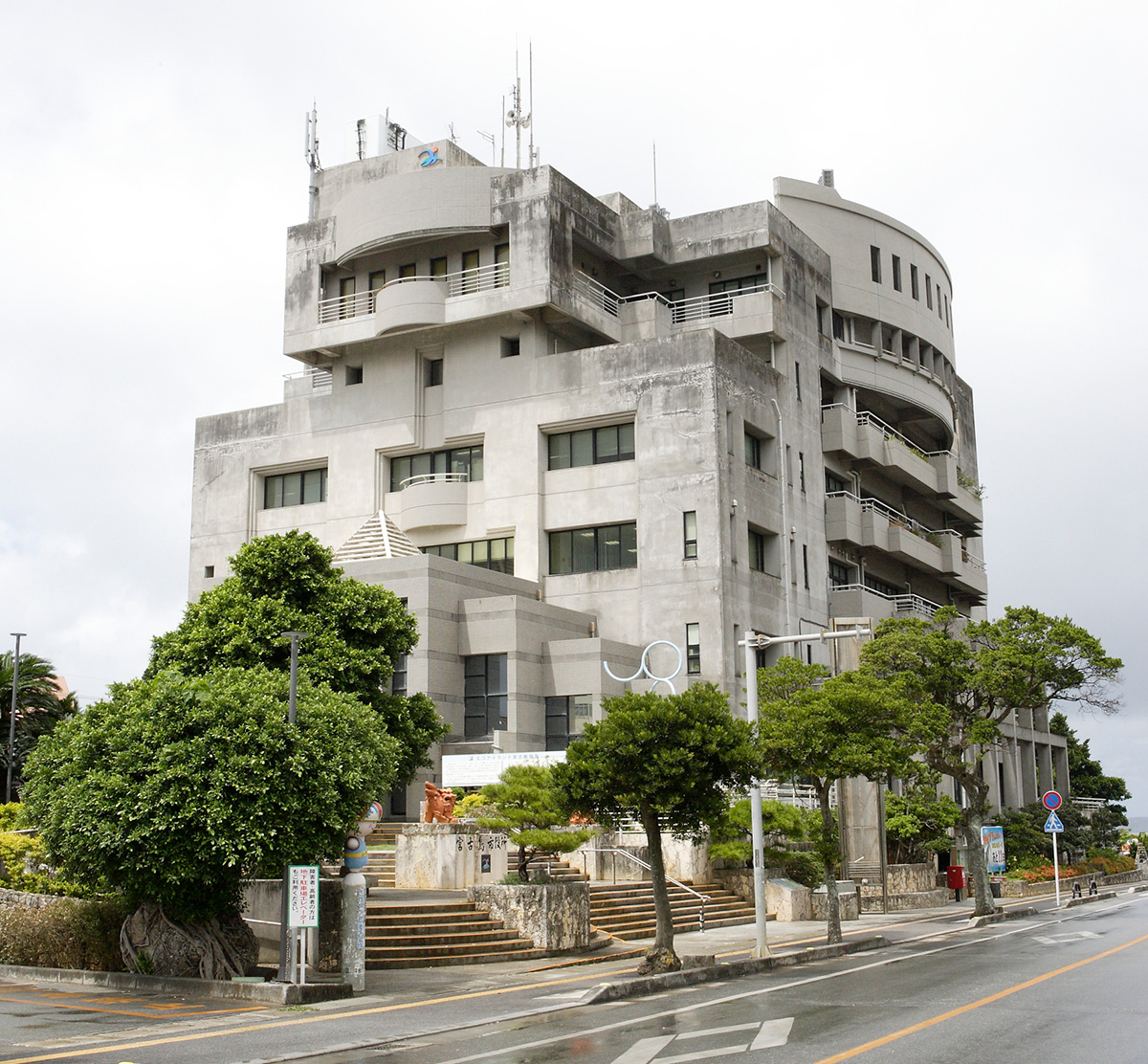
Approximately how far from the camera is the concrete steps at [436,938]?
78.6 feet

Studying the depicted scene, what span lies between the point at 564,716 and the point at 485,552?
9090mm

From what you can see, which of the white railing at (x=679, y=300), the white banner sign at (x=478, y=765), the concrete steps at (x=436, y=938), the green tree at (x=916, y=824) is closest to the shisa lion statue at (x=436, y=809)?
the white banner sign at (x=478, y=765)

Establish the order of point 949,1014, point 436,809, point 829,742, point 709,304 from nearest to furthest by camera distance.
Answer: point 949,1014
point 829,742
point 436,809
point 709,304

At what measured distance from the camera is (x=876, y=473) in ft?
212

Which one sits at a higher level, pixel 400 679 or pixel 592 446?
pixel 592 446

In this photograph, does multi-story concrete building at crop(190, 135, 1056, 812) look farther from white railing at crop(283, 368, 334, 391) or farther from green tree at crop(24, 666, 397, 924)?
green tree at crop(24, 666, 397, 924)

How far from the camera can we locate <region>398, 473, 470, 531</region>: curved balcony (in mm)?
52469

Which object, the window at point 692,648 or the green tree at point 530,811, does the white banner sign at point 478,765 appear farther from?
the window at point 692,648

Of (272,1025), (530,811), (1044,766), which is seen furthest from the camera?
(1044,766)

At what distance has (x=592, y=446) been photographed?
2020 inches

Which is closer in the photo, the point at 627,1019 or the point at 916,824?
the point at 627,1019

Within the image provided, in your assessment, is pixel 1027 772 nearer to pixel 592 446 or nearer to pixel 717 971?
pixel 592 446

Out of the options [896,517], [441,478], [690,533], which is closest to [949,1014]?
[690,533]

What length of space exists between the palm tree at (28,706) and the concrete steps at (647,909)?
24.9 meters
